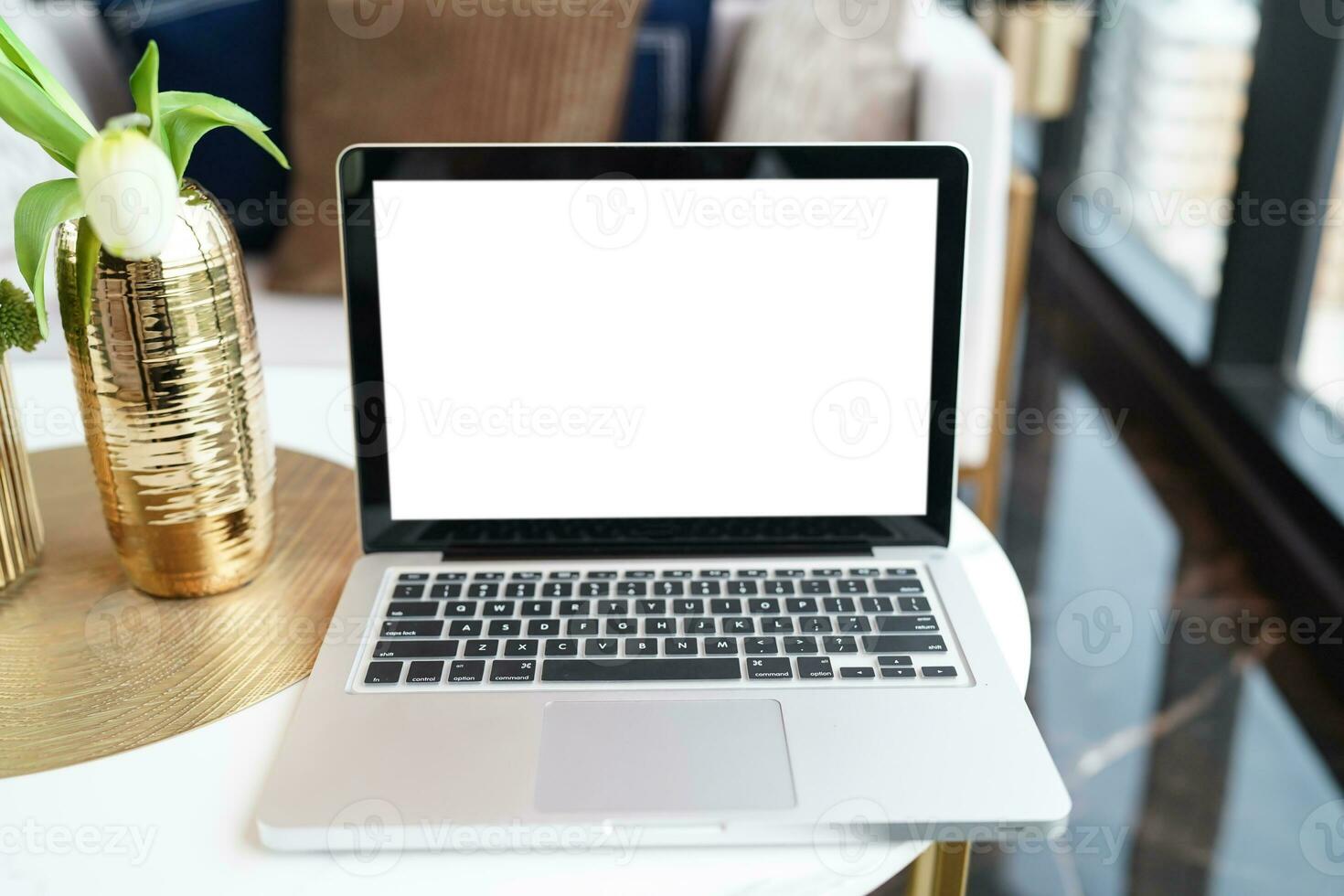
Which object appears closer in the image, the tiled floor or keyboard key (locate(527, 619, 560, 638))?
keyboard key (locate(527, 619, 560, 638))

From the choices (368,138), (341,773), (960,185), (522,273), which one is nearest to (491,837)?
(341,773)

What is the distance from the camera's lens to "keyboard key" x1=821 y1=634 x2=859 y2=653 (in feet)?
2.07

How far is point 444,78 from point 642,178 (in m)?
1.10

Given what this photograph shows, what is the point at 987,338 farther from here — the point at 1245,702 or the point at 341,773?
the point at 341,773

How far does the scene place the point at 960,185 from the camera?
0.69 metres

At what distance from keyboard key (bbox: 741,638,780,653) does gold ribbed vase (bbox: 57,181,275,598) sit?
310 millimetres

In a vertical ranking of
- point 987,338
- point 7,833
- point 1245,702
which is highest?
point 7,833

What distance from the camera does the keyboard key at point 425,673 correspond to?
61 cm

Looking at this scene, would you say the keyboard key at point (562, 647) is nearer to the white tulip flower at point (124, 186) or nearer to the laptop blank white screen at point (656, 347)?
the laptop blank white screen at point (656, 347)

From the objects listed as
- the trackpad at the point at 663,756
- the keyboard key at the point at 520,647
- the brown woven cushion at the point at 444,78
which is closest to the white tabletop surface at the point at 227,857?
the trackpad at the point at 663,756

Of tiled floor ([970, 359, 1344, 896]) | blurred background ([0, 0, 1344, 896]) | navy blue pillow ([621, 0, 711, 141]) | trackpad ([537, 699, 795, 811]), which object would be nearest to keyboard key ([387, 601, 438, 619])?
trackpad ([537, 699, 795, 811])

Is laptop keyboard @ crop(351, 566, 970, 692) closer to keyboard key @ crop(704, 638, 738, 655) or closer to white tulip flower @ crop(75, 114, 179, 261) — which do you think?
keyboard key @ crop(704, 638, 738, 655)

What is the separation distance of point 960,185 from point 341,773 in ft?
1.54

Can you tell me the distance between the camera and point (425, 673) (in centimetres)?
61
